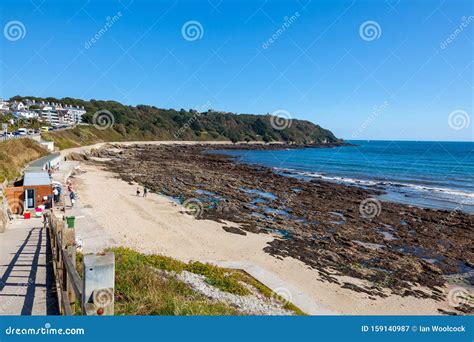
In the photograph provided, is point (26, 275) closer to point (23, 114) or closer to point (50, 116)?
point (23, 114)

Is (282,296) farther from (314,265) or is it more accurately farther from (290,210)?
(290,210)

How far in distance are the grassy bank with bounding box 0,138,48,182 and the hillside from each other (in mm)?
50581

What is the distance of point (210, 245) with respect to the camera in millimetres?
15180

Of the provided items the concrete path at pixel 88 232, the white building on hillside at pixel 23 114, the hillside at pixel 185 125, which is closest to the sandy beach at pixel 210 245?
the concrete path at pixel 88 232

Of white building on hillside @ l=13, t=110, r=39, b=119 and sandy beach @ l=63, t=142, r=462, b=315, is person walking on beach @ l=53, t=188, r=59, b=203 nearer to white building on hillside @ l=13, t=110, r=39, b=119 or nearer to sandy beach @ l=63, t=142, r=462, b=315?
sandy beach @ l=63, t=142, r=462, b=315

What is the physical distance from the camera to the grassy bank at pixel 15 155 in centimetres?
2174

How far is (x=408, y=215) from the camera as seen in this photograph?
23.8 m

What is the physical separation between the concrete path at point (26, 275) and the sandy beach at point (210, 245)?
2.38 meters

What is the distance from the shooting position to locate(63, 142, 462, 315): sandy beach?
10766mm

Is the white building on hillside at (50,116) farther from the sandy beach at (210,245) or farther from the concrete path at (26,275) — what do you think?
the concrete path at (26,275)

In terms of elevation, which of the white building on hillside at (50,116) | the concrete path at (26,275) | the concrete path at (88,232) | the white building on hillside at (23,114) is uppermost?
the white building on hillside at (50,116)

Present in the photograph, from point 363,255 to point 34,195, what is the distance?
16891 mm

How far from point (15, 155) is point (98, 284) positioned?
2937cm

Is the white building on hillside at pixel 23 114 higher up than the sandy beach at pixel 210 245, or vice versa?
the white building on hillside at pixel 23 114
